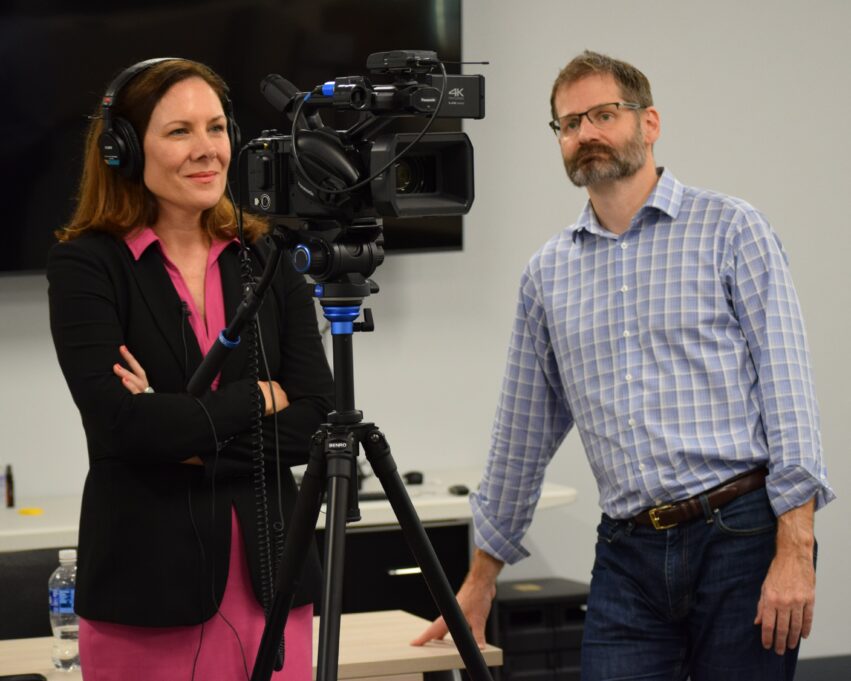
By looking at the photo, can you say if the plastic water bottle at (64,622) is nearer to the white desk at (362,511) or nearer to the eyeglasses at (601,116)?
the white desk at (362,511)

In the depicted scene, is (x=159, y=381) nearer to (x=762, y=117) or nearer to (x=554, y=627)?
(x=554, y=627)

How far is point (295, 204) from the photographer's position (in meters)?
1.80

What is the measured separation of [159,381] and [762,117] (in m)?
3.27

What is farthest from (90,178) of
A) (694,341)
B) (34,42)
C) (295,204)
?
(34,42)

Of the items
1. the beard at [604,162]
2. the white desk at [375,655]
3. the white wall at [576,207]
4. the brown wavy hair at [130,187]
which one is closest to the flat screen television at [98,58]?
the white wall at [576,207]

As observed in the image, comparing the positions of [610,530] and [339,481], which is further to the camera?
[610,530]

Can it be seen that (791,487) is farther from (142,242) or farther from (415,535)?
(142,242)

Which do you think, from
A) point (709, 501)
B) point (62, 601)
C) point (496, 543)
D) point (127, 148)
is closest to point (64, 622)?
point (62, 601)

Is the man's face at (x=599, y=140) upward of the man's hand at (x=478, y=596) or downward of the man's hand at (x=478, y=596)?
upward

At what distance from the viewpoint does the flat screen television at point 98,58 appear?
13.1 feet

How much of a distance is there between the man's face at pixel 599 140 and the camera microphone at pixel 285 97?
91 centimetres

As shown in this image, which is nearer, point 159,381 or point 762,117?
point 159,381

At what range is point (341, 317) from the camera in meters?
1.76

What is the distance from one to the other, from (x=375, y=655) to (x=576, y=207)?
252cm
